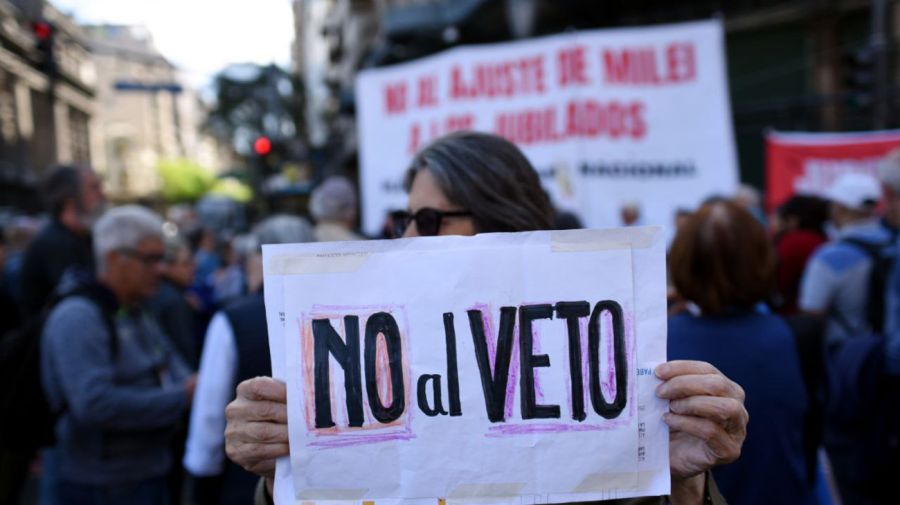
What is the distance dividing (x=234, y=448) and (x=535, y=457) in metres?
0.49

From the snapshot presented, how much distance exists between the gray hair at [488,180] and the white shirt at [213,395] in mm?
1422

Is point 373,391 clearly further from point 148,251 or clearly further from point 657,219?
point 657,219

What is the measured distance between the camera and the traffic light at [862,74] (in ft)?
30.2

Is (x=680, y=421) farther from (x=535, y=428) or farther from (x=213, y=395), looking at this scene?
(x=213, y=395)

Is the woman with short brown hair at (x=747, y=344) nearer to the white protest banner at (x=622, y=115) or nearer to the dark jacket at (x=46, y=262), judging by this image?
the white protest banner at (x=622, y=115)

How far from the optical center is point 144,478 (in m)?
2.84

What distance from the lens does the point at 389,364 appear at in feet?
3.94

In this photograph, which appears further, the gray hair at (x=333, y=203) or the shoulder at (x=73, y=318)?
the gray hair at (x=333, y=203)

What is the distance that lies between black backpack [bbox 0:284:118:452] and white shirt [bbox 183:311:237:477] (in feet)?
1.12

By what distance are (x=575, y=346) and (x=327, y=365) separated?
1.30ft

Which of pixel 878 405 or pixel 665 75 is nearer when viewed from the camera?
pixel 878 405

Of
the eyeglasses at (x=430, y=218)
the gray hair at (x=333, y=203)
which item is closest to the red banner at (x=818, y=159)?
the gray hair at (x=333, y=203)

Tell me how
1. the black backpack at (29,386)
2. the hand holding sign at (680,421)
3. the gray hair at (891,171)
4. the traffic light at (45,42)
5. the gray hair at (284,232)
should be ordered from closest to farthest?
the hand holding sign at (680,421) < the black backpack at (29,386) < the gray hair at (284,232) < the gray hair at (891,171) < the traffic light at (45,42)

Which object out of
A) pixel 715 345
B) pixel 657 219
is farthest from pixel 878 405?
pixel 657 219
